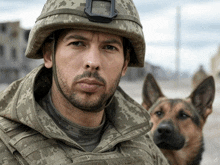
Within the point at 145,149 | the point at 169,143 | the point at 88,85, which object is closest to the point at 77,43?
the point at 88,85

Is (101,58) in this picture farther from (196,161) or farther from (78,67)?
(196,161)

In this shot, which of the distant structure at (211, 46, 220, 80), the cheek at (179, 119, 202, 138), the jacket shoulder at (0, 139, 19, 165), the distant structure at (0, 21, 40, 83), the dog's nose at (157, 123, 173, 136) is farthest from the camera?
the distant structure at (211, 46, 220, 80)

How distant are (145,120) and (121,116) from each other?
0.22m

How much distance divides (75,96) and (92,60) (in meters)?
0.29

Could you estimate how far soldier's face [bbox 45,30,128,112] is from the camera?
6.88ft

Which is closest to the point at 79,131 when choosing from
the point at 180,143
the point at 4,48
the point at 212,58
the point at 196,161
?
the point at 180,143

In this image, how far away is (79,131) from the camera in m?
2.24

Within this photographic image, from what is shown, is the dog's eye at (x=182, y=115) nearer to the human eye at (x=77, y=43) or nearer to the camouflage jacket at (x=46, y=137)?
the camouflage jacket at (x=46, y=137)

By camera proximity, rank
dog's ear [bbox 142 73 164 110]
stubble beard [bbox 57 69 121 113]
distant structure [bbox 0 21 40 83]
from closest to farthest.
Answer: stubble beard [bbox 57 69 121 113] → dog's ear [bbox 142 73 164 110] → distant structure [bbox 0 21 40 83]

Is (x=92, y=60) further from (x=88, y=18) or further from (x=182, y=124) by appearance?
(x=182, y=124)

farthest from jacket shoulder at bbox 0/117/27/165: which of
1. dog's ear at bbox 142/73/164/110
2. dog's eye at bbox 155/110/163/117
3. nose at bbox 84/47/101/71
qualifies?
dog's ear at bbox 142/73/164/110

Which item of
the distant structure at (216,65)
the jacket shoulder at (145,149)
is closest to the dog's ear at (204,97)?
the jacket shoulder at (145,149)

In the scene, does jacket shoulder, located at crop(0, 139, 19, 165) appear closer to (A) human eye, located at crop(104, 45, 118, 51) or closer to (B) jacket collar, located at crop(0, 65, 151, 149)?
(B) jacket collar, located at crop(0, 65, 151, 149)

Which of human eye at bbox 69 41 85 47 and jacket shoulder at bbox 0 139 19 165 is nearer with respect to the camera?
jacket shoulder at bbox 0 139 19 165
